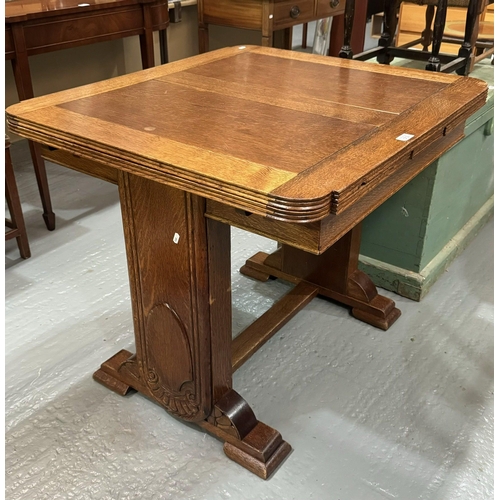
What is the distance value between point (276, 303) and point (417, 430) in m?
0.60

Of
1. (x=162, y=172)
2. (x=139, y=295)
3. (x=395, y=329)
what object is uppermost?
(x=162, y=172)

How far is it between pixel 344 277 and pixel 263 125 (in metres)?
0.89

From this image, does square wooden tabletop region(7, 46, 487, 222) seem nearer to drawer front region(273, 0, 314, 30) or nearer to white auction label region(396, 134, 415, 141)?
white auction label region(396, 134, 415, 141)

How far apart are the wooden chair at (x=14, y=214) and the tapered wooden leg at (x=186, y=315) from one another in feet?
3.07

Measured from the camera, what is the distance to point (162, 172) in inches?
39.0

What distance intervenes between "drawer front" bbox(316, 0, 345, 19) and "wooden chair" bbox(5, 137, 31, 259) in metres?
2.07

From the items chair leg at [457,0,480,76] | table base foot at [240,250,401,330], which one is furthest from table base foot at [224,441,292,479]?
chair leg at [457,0,480,76]

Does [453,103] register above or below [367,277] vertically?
above

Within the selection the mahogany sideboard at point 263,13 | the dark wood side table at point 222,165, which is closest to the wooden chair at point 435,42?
the dark wood side table at point 222,165

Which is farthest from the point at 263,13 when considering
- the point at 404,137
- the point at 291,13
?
the point at 404,137

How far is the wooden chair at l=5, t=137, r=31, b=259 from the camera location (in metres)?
2.08

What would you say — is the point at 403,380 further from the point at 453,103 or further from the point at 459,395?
the point at 453,103

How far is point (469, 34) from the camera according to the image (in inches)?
81.7

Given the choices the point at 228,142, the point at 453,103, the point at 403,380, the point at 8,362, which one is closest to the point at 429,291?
the point at 403,380
